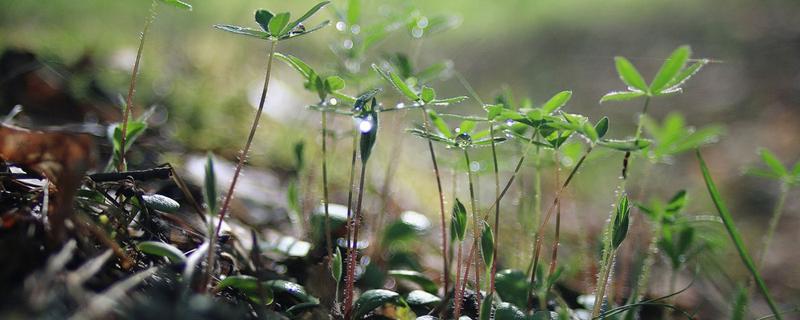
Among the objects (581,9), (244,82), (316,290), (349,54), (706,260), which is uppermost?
(581,9)

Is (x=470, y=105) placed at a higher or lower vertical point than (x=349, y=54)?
lower

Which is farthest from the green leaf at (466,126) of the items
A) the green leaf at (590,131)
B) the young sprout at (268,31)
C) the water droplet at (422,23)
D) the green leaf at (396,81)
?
the water droplet at (422,23)

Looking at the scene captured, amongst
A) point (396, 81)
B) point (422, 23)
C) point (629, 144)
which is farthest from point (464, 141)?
point (422, 23)

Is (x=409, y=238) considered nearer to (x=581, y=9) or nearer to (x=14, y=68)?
(x=14, y=68)

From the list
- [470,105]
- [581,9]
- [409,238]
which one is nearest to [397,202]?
[409,238]

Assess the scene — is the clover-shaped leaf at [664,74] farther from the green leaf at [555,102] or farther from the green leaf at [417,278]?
the green leaf at [417,278]

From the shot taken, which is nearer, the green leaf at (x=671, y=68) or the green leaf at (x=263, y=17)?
the green leaf at (x=671, y=68)
